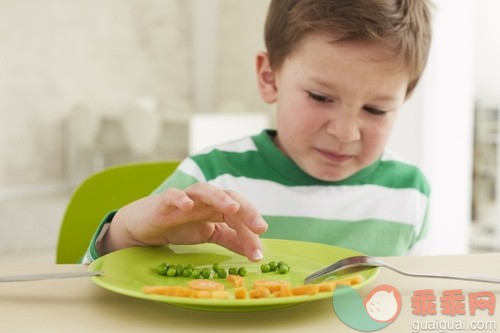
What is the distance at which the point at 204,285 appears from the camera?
68 centimetres

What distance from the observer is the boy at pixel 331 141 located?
111 cm

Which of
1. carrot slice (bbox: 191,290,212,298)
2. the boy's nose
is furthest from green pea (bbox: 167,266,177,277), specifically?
the boy's nose

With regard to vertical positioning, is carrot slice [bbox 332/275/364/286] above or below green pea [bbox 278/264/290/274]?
above

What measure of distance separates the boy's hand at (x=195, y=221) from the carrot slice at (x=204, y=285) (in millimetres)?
102

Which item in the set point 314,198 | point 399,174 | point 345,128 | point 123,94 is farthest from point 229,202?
point 123,94

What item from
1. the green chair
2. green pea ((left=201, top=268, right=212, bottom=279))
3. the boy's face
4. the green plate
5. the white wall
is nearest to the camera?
the green plate

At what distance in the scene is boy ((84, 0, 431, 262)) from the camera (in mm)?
1113

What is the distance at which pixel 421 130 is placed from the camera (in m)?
2.37

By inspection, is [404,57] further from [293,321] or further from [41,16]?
[41,16]

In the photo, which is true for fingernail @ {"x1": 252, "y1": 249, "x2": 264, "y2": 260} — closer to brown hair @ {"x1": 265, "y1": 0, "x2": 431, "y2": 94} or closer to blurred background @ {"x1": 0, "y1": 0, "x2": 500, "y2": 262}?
brown hair @ {"x1": 265, "y1": 0, "x2": 431, "y2": 94}

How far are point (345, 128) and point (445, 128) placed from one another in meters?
1.39

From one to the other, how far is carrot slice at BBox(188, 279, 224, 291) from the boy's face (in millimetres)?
476

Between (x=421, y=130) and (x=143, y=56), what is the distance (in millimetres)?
2150

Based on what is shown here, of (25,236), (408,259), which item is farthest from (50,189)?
(408,259)
